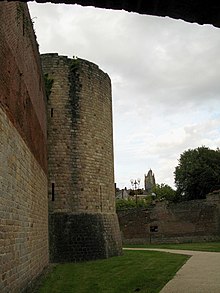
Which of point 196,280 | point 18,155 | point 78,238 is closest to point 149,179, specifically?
point 78,238

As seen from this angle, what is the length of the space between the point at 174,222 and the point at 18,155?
81.5ft

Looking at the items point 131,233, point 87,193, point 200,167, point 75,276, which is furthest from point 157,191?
point 75,276

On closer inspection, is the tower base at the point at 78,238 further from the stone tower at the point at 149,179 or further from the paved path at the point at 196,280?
the stone tower at the point at 149,179

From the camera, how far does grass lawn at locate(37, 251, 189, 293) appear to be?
9.24 m

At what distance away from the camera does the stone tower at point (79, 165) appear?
16.3 metres

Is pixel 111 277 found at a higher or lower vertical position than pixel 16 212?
lower

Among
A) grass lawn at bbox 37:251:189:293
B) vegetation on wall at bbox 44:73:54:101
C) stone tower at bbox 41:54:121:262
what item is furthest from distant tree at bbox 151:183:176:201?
grass lawn at bbox 37:251:189:293

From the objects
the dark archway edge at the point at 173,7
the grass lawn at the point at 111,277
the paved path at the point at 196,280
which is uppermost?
the dark archway edge at the point at 173,7

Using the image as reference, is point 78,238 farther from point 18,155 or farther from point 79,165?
point 18,155

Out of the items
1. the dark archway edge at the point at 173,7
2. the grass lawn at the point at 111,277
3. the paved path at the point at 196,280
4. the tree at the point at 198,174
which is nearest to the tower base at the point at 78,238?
the grass lawn at the point at 111,277

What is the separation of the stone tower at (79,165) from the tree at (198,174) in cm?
2258

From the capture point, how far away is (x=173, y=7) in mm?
2689

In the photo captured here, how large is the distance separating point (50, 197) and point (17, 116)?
8.09 m

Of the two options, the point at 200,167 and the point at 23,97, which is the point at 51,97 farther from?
the point at 200,167
